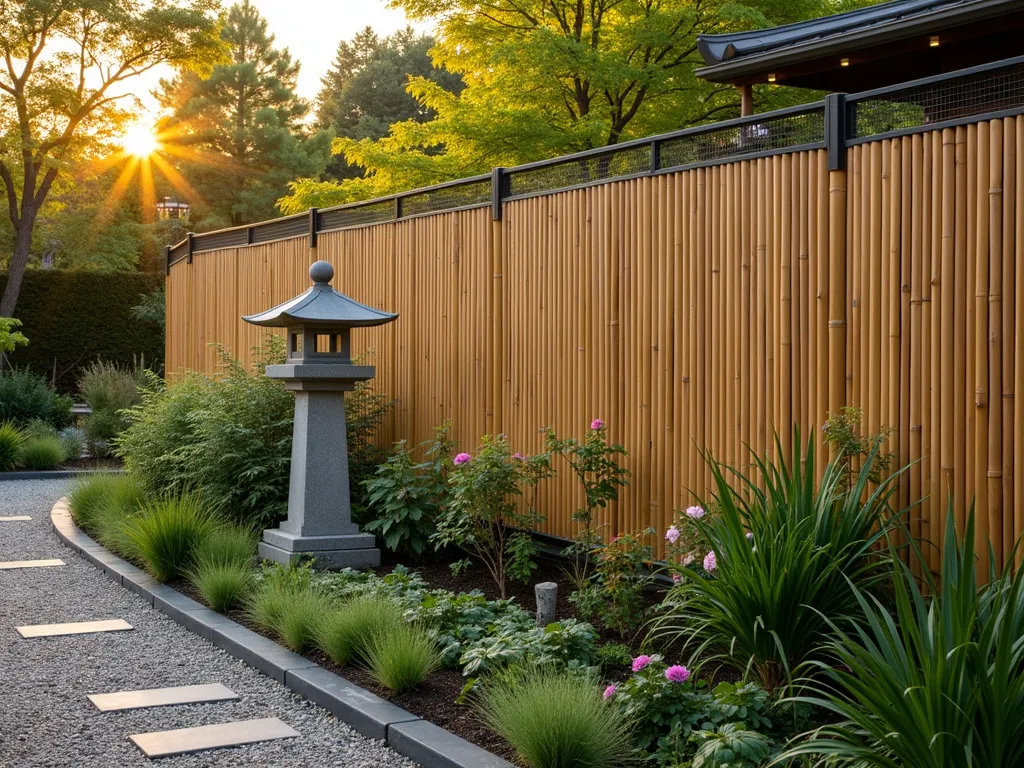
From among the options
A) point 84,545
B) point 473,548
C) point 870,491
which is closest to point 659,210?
point 870,491

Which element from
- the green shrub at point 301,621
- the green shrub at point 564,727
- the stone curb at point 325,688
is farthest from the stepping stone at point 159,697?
the green shrub at point 564,727

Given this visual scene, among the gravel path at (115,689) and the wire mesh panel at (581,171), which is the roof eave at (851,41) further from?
the gravel path at (115,689)

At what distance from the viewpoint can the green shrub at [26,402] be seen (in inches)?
608

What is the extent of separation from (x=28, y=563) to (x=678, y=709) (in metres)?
5.78

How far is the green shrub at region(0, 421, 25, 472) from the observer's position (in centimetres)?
1334

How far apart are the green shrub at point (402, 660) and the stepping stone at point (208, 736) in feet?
1.41

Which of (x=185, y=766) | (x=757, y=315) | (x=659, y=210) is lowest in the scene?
(x=185, y=766)

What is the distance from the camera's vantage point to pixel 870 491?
4.63 m

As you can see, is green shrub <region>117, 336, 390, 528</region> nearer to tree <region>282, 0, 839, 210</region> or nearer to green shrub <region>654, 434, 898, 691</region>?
green shrub <region>654, 434, 898, 691</region>

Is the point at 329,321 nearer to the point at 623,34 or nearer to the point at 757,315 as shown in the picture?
the point at 757,315

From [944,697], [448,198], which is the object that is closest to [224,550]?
[448,198]

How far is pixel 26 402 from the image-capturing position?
51.2 ft

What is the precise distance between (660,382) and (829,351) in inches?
46.4

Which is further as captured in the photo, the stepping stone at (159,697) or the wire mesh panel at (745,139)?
the wire mesh panel at (745,139)
